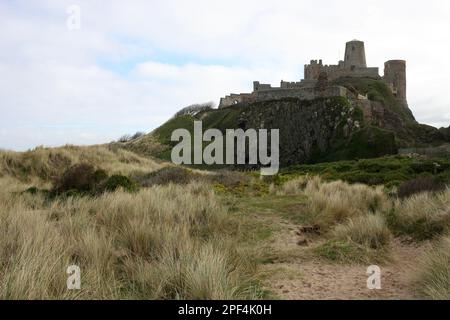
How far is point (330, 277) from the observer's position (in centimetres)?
620

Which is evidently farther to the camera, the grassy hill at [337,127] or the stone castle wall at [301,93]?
the stone castle wall at [301,93]

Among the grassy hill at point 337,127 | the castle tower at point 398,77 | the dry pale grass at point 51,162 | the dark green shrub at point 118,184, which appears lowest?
the dark green shrub at point 118,184

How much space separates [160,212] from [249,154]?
2071 inches

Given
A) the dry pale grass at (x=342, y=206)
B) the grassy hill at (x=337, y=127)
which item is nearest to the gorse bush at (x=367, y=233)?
the dry pale grass at (x=342, y=206)

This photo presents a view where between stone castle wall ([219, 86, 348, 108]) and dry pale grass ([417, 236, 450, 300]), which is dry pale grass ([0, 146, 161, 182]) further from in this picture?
stone castle wall ([219, 86, 348, 108])

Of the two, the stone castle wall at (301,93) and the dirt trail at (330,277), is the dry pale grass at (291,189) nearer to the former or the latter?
the dirt trail at (330,277)

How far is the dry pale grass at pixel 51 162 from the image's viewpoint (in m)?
21.7

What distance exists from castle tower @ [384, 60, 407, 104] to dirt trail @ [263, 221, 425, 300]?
82545 mm

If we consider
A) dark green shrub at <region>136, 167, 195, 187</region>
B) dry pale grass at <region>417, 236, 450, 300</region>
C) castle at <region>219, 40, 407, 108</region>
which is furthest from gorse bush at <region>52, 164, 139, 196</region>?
castle at <region>219, 40, 407, 108</region>

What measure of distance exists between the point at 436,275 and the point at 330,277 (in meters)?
1.40

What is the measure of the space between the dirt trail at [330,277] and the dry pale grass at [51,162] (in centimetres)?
1583

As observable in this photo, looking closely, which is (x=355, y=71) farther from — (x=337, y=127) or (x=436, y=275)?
(x=436, y=275)

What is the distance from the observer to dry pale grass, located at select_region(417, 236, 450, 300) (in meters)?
4.68

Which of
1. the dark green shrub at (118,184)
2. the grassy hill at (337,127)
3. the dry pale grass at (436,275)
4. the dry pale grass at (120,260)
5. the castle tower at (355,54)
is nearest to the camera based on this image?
the dry pale grass at (120,260)
